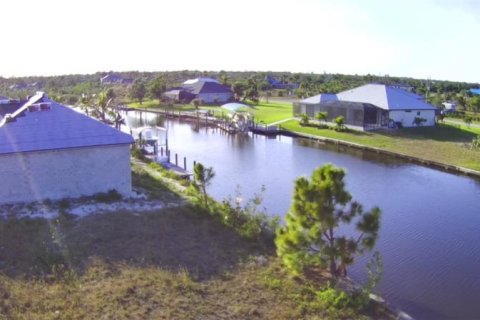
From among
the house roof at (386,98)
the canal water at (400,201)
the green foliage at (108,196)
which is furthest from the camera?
the house roof at (386,98)

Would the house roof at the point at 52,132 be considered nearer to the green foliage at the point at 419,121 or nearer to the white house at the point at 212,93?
the green foliage at the point at 419,121

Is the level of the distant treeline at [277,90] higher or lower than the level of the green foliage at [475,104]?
higher

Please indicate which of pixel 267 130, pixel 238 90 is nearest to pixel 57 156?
pixel 267 130

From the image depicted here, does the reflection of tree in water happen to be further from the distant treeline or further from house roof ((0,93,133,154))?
the distant treeline

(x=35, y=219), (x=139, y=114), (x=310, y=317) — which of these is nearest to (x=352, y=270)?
(x=310, y=317)

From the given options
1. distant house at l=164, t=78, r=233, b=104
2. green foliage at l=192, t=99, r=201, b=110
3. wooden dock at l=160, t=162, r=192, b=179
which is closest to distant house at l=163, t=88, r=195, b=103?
distant house at l=164, t=78, r=233, b=104

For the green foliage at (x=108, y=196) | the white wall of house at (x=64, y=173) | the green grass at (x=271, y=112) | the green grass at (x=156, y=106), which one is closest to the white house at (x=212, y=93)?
the green grass at (x=156, y=106)

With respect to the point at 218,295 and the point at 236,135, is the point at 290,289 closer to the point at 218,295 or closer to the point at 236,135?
the point at 218,295
